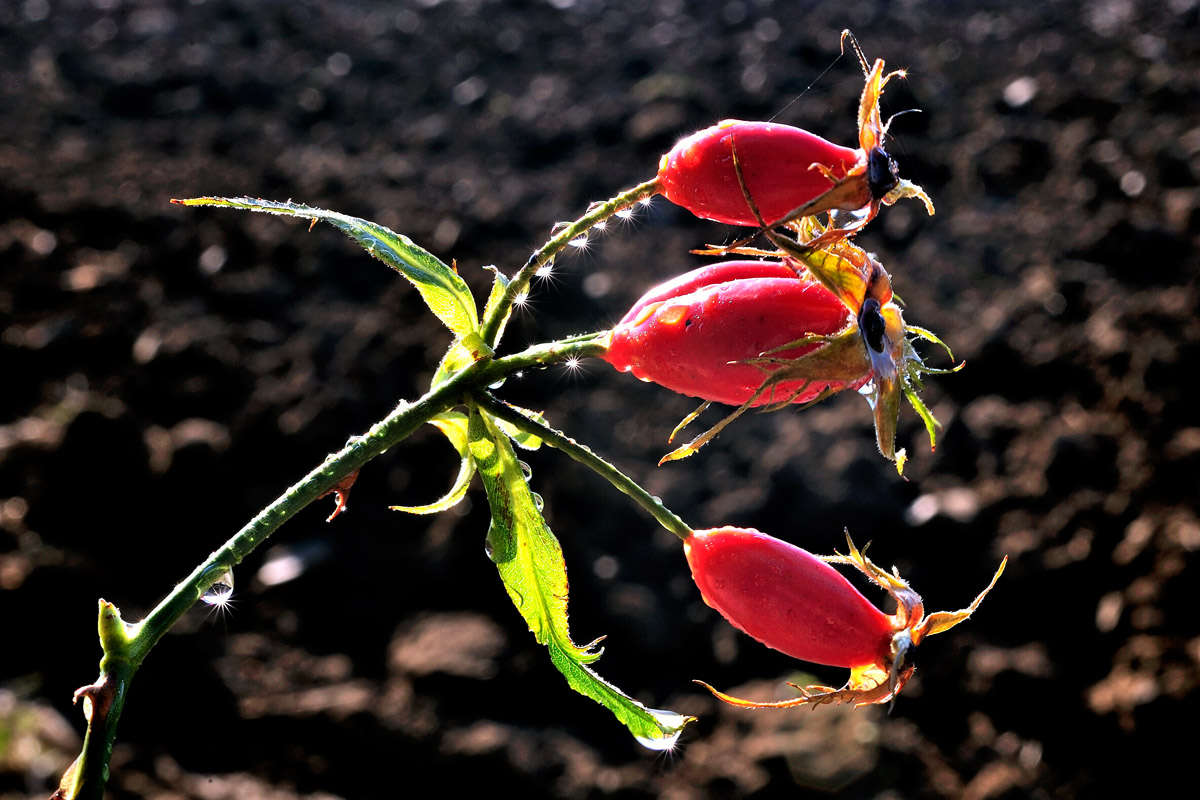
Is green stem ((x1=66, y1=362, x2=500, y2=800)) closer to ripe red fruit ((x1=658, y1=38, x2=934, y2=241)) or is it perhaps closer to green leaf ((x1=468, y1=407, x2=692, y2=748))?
green leaf ((x1=468, y1=407, x2=692, y2=748))

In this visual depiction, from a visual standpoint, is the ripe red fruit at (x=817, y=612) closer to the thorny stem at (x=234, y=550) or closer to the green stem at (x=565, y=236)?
the thorny stem at (x=234, y=550)

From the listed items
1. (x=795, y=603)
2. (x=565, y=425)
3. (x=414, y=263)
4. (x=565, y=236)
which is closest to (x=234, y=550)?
(x=414, y=263)

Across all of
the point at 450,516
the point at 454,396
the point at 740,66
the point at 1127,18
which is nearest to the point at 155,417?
the point at 450,516

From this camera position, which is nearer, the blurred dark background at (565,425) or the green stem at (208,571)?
the green stem at (208,571)

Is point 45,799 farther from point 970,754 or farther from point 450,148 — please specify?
point 450,148

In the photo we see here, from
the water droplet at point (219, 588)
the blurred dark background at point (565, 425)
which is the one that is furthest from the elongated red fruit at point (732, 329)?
the blurred dark background at point (565, 425)

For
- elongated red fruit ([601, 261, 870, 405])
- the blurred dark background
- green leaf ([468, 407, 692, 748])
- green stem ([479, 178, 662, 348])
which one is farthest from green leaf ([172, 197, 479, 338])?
the blurred dark background

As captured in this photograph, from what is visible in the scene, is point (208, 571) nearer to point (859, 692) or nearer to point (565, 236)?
point (565, 236)
